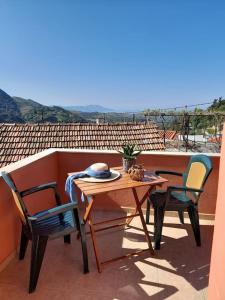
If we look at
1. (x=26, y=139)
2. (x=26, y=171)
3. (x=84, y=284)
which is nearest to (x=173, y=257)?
(x=84, y=284)

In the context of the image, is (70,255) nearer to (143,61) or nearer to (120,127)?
(120,127)

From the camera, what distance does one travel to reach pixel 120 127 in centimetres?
863

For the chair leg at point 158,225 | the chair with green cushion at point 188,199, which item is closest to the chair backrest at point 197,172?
the chair with green cushion at point 188,199

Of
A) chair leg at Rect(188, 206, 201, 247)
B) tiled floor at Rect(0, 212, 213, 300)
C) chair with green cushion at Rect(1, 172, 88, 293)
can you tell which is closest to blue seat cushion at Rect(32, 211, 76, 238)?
chair with green cushion at Rect(1, 172, 88, 293)

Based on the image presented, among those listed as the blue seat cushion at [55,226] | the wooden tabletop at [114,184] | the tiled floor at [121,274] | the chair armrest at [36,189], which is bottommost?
the tiled floor at [121,274]

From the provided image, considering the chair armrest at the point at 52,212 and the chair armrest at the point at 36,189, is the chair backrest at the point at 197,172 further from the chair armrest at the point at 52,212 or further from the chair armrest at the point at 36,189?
the chair armrest at the point at 36,189

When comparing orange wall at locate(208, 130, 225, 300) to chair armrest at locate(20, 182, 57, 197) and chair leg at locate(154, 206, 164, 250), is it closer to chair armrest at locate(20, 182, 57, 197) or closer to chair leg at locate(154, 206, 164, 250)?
chair leg at locate(154, 206, 164, 250)

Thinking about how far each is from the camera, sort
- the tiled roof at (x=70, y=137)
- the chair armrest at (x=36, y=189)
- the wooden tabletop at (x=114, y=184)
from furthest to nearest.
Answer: the tiled roof at (x=70, y=137) → the chair armrest at (x=36, y=189) → the wooden tabletop at (x=114, y=184)

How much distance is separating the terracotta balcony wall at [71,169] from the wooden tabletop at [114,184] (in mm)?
686

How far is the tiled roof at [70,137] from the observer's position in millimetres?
7129

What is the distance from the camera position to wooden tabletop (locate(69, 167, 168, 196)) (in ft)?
7.23

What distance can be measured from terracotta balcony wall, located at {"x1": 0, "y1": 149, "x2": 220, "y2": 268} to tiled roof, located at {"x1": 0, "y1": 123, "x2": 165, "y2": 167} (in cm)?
365

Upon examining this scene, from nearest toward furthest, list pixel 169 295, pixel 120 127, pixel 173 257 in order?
pixel 169 295 → pixel 173 257 → pixel 120 127

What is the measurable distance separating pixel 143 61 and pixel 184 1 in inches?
735
